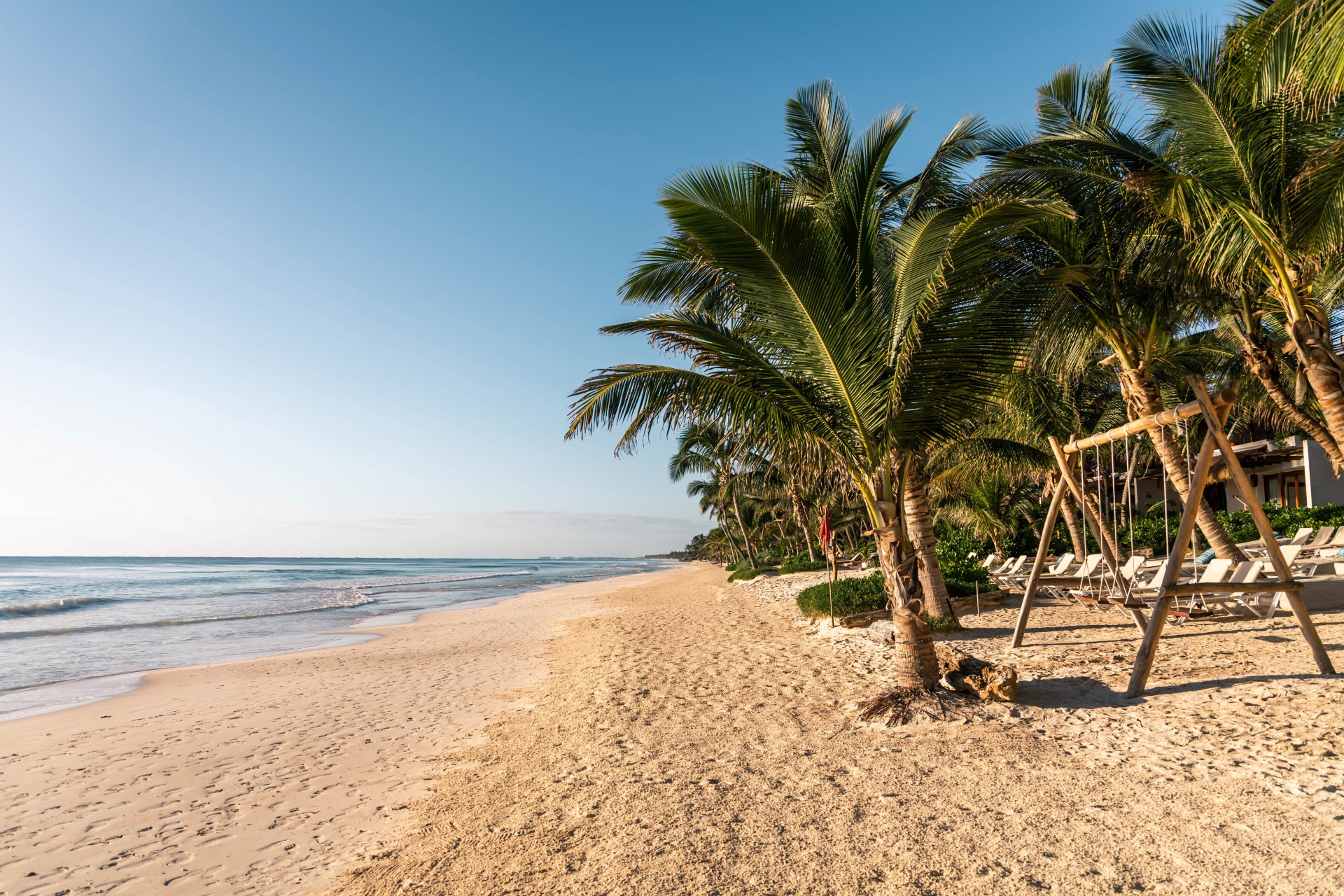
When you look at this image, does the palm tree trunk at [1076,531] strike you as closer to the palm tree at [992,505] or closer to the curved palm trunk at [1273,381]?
the palm tree at [992,505]

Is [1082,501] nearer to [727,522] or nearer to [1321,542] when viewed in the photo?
[1321,542]

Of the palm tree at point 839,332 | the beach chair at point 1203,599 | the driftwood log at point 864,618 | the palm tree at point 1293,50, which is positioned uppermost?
the palm tree at point 1293,50

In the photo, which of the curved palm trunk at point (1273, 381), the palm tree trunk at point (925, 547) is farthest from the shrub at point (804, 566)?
the curved palm trunk at point (1273, 381)

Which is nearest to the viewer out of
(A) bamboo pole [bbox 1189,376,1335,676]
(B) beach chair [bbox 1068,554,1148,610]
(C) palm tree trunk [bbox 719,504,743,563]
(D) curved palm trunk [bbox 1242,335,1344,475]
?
(A) bamboo pole [bbox 1189,376,1335,676]

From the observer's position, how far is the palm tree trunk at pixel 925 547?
958cm

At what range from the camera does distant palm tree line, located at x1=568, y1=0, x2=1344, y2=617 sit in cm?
558

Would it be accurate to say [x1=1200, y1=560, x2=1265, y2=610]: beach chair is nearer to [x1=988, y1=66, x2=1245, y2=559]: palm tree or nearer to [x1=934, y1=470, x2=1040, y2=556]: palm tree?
[x1=988, y1=66, x2=1245, y2=559]: palm tree

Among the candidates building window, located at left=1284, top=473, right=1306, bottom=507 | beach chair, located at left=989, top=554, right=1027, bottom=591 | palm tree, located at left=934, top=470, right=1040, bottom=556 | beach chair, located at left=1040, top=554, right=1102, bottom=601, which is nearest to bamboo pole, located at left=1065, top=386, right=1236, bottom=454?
beach chair, located at left=1040, top=554, right=1102, bottom=601

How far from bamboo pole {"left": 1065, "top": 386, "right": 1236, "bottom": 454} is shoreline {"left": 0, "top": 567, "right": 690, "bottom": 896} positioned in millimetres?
7051

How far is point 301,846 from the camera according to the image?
4.21 meters

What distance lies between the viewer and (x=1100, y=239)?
8555 millimetres

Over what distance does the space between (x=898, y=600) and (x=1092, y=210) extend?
Answer: 18.9 ft

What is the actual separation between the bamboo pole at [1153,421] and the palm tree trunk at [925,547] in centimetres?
191

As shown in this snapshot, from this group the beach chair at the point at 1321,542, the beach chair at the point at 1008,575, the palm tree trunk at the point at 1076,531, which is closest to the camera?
the beach chair at the point at 1321,542
